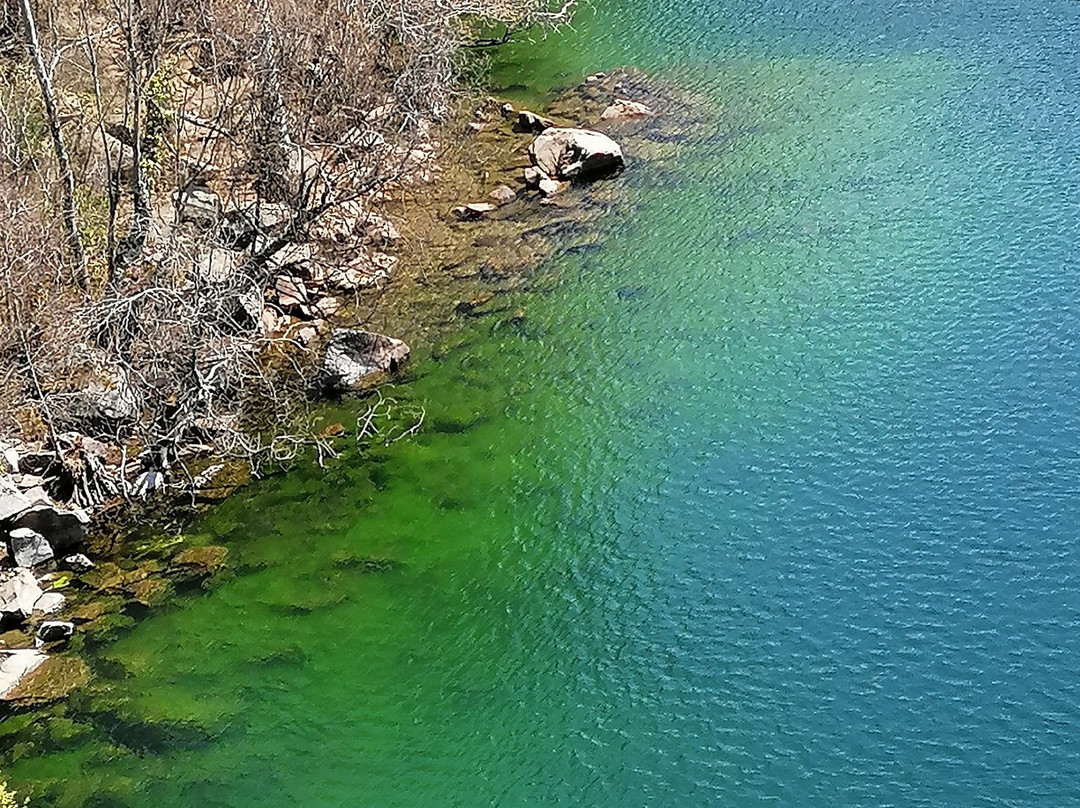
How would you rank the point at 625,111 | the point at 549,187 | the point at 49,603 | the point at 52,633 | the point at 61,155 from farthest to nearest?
the point at 625,111 < the point at 549,187 < the point at 61,155 < the point at 49,603 < the point at 52,633

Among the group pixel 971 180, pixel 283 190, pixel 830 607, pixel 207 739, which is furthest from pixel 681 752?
pixel 971 180

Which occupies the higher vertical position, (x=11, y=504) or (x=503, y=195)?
(x=503, y=195)

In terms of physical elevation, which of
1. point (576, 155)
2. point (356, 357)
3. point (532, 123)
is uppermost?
point (532, 123)

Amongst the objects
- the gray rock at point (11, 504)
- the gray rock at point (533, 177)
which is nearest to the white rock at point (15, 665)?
the gray rock at point (11, 504)

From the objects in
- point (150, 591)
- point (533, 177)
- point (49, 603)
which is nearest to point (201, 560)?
point (150, 591)

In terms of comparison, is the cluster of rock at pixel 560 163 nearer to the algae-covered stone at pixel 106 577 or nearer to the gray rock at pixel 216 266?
the gray rock at pixel 216 266

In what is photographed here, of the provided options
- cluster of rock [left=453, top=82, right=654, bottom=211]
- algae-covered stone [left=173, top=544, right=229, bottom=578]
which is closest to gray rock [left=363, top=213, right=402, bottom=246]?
cluster of rock [left=453, top=82, right=654, bottom=211]

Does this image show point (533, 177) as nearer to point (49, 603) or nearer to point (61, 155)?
point (61, 155)
